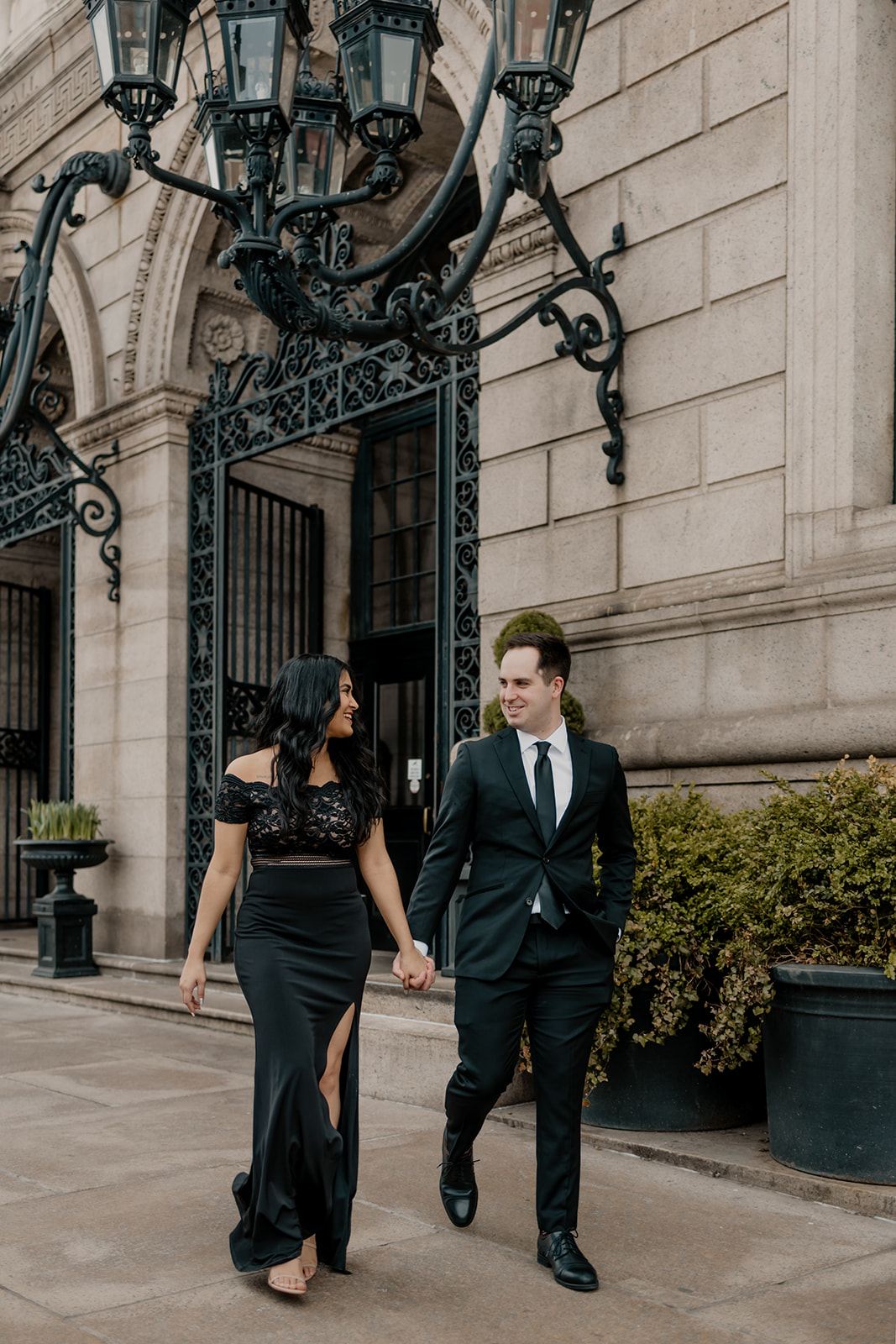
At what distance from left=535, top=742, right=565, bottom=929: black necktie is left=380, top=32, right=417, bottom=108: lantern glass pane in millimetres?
3768

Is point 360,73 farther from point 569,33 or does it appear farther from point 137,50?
point 137,50

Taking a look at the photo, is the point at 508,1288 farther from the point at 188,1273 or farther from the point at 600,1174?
A: the point at 600,1174

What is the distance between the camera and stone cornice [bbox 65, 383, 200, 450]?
38.6 feet

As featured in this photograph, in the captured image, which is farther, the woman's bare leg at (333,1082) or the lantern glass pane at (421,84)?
the lantern glass pane at (421,84)

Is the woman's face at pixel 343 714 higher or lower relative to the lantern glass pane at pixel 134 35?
lower

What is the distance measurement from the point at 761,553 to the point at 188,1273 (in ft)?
14.6

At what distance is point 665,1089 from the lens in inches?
229

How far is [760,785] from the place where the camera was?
6.86m

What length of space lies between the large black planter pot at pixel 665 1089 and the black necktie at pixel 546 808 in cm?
171

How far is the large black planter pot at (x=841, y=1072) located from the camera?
16.1 feet

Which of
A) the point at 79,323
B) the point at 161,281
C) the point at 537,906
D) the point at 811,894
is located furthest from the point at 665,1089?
the point at 79,323

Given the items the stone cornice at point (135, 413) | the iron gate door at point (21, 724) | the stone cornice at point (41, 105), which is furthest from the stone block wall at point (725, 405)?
the iron gate door at point (21, 724)

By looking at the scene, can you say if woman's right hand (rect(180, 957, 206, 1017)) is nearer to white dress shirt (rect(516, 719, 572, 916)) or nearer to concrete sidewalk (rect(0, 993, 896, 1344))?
concrete sidewalk (rect(0, 993, 896, 1344))

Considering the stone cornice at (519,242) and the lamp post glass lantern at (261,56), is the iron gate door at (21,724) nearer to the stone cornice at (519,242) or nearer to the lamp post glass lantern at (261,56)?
the stone cornice at (519,242)
